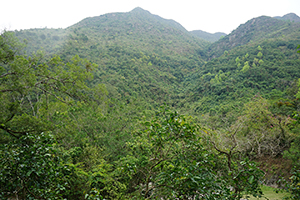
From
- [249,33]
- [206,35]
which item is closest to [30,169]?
[249,33]

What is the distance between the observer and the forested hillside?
8.22 feet

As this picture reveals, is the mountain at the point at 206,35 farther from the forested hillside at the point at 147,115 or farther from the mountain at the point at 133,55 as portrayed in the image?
the mountain at the point at 133,55

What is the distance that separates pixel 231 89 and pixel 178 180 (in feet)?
146

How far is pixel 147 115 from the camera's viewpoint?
41.6 feet

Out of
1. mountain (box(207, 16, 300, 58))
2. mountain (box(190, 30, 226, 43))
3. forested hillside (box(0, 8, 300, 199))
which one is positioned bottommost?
forested hillside (box(0, 8, 300, 199))

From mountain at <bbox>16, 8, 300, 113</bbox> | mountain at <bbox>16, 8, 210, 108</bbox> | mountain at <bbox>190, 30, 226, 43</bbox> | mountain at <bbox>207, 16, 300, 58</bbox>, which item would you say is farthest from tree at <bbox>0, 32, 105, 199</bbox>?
mountain at <bbox>190, 30, 226, 43</bbox>

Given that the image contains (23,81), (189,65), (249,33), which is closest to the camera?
(23,81)

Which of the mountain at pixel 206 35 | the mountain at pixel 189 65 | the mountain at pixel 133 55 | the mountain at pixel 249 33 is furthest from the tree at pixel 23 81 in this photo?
the mountain at pixel 206 35

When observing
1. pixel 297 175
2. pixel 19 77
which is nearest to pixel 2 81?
pixel 19 77

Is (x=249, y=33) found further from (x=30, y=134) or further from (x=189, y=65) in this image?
(x=30, y=134)

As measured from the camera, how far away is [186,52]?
8875cm

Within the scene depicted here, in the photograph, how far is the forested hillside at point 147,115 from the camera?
98.7 inches

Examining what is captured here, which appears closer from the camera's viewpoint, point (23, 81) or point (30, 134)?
point (30, 134)

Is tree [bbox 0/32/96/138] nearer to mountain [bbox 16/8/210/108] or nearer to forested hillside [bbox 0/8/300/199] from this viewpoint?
forested hillside [bbox 0/8/300/199]
